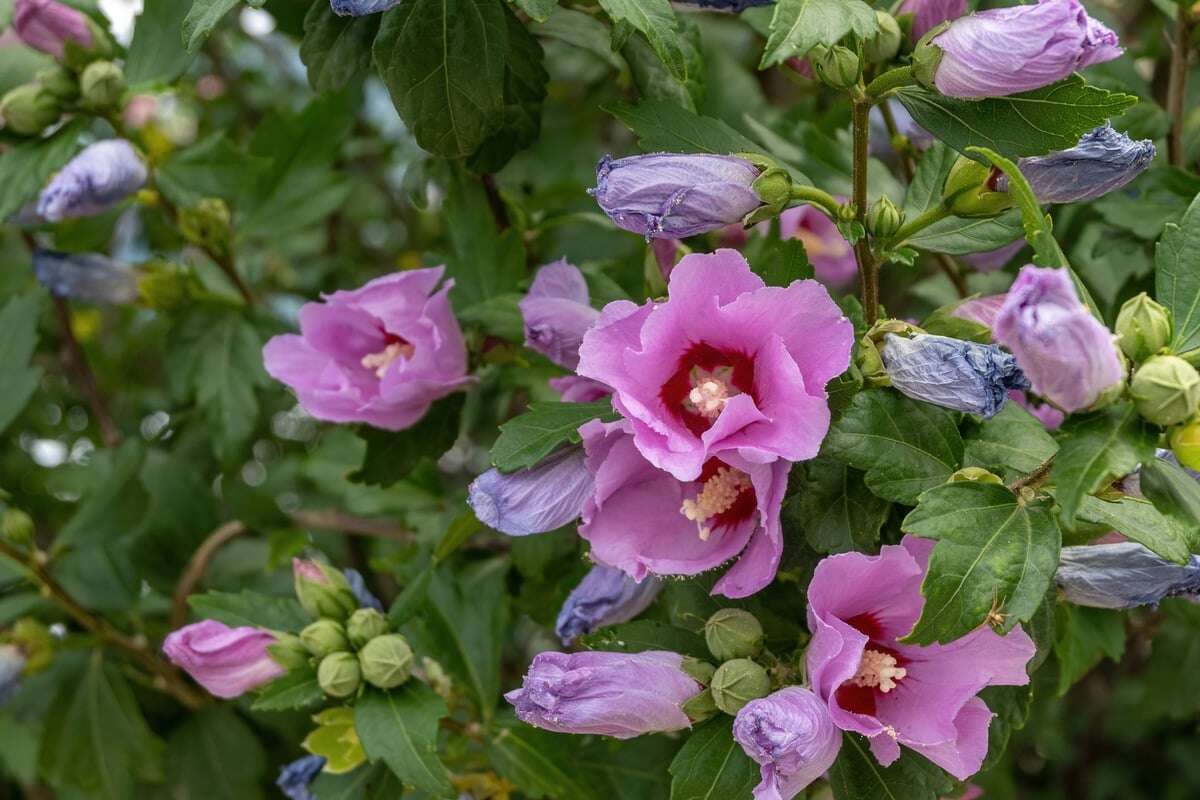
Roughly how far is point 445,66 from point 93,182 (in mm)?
579

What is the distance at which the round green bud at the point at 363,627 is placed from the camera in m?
1.32

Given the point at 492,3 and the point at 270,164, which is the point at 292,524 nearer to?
the point at 270,164

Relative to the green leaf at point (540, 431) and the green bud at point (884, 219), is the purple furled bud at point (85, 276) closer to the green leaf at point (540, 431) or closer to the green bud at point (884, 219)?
the green leaf at point (540, 431)

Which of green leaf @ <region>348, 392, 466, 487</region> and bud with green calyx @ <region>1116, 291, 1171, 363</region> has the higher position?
bud with green calyx @ <region>1116, 291, 1171, 363</region>

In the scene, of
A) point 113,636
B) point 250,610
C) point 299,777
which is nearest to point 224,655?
point 250,610

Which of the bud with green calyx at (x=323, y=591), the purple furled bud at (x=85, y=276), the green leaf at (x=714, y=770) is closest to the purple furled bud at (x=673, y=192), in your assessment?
the green leaf at (x=714, y=770)

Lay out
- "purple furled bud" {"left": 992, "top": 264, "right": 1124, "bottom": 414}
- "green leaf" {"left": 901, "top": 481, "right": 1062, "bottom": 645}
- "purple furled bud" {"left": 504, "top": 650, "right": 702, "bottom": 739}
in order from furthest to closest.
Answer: "purple furled bud" {"left": 504, "top": 650, "right": 702, "bottom": 739}, "green leaf" {"left": 901, "top": 481, "right": 1062, "bottom": 645}, "purple furled bud" {"left": 992, "top": 264, "right": 1124, "bottom": 414}

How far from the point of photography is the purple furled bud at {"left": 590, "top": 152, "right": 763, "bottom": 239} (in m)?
1.06

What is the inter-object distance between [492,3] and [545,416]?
1.41ft

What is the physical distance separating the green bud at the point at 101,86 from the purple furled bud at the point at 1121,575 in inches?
49.6

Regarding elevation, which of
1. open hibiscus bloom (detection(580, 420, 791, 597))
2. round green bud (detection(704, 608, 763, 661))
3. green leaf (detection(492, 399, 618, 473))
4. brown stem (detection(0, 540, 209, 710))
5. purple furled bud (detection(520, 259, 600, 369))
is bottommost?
brown stem (detection(0, 540, 209, 710))

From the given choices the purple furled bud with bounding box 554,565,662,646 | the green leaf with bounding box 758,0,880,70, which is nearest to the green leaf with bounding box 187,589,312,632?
the purple furled bud with bounding box 554,565,662,646

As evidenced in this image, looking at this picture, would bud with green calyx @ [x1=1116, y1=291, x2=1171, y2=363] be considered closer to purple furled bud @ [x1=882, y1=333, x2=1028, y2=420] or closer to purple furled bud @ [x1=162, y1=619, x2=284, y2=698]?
purple furled bud @ [x1=882, y1=333, x2=1028, y2=420]

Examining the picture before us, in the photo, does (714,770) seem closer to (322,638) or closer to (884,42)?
(322,638)
